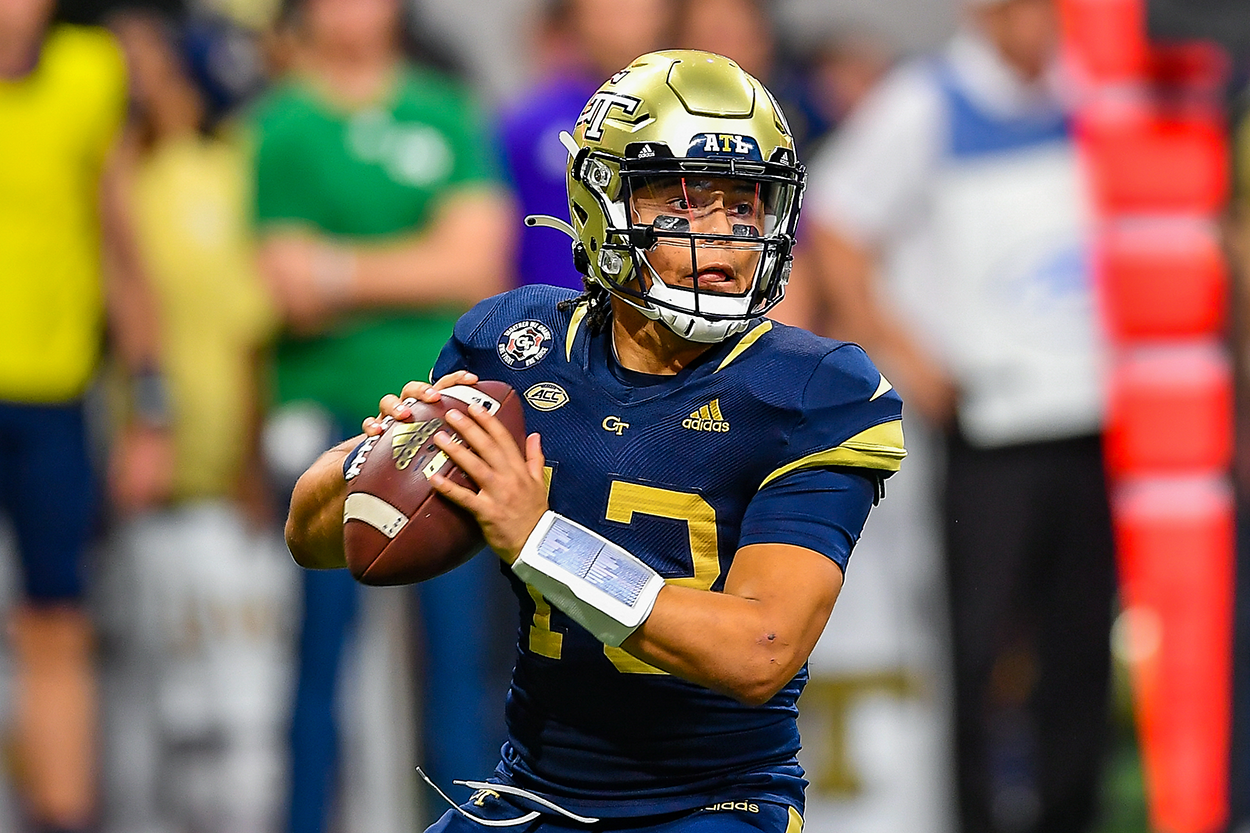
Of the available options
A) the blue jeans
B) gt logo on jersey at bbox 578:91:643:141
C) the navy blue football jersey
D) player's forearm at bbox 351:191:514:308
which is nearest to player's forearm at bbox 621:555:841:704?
the navy blue football jersey

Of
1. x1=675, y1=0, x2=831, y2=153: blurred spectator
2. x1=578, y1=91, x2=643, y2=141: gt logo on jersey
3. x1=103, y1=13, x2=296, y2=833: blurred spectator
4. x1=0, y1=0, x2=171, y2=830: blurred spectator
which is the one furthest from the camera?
x1=103, y1=13, x2=296, y2=833: blurred spectator

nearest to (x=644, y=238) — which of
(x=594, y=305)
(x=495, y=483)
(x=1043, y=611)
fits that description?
(x=594, y=305)

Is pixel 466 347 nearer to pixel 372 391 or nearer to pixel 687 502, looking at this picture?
pixel 687 502

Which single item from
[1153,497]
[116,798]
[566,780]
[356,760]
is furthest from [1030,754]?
[566,780]

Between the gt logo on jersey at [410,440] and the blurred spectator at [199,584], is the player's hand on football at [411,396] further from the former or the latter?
the blurred spectator at [199,584]

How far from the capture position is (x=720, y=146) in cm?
254

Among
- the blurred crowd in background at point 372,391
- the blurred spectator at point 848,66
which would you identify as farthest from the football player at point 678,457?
the blurred spectator at point 848,66

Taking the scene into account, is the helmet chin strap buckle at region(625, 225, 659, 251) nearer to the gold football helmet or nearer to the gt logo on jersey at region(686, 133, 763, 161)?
the gold football helmet

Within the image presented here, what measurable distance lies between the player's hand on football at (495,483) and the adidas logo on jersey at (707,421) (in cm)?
24

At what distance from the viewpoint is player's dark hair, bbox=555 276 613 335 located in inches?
106

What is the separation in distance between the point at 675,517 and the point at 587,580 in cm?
23

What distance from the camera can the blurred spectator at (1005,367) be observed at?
5.01 meters

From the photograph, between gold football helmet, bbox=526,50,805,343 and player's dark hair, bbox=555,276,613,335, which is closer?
gold football helmet, bbox=526,50,805,343

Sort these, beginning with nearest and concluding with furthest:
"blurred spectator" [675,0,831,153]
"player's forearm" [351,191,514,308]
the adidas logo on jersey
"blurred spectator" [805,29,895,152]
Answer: the adidas logo on jersey < "player's forearm" [351,191,514,308] < "blurred spectator" [675,0,831,153] < "blurred spectator" [805,29,895,152]
